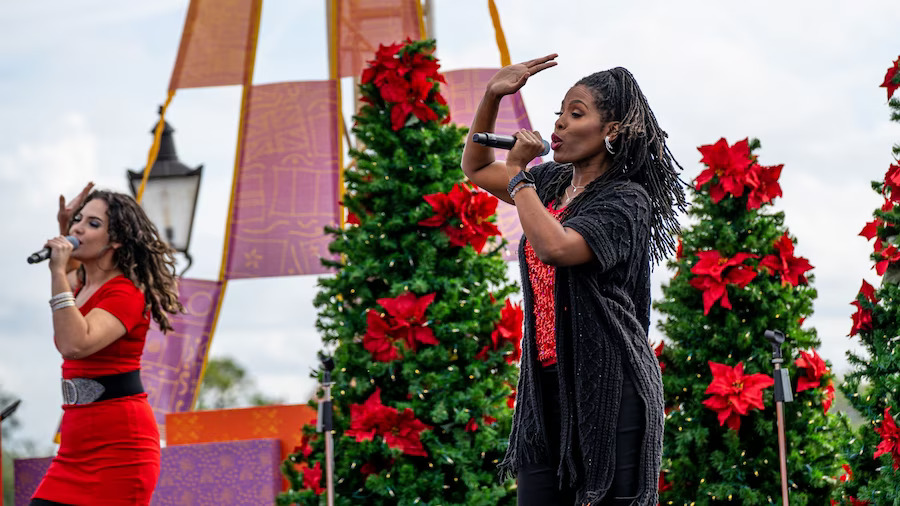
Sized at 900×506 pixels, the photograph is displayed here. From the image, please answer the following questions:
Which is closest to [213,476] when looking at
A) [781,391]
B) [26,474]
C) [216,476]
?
[216,476]

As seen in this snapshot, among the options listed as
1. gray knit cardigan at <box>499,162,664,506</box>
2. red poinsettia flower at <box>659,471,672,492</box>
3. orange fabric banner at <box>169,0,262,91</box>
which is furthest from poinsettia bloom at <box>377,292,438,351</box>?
orange fabric banner at <box>169,0,262,91</box>

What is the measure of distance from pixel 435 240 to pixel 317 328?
713 mm

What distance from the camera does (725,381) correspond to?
186 inches

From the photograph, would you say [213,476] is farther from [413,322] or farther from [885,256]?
[885,256]

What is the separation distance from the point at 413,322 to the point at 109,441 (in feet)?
5.27

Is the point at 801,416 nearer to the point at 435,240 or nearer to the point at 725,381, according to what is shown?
the point at 725,381

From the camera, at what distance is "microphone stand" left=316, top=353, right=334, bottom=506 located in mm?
4414

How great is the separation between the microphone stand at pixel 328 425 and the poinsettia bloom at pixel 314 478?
94mm

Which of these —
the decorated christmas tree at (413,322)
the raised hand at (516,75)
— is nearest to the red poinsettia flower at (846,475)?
the decorated christmas tree at (413,322)

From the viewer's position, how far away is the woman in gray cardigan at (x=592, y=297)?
2.28 m

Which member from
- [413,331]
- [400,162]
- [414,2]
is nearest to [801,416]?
[413,331]

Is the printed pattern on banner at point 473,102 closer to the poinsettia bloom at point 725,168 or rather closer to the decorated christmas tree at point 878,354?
the poinsettia bloom at point 725,168

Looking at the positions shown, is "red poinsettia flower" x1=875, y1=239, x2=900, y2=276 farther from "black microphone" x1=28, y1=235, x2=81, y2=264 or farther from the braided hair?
"black microphone" x1=28, y1=235, x2=81, y2=264

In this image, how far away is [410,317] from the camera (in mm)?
4648
